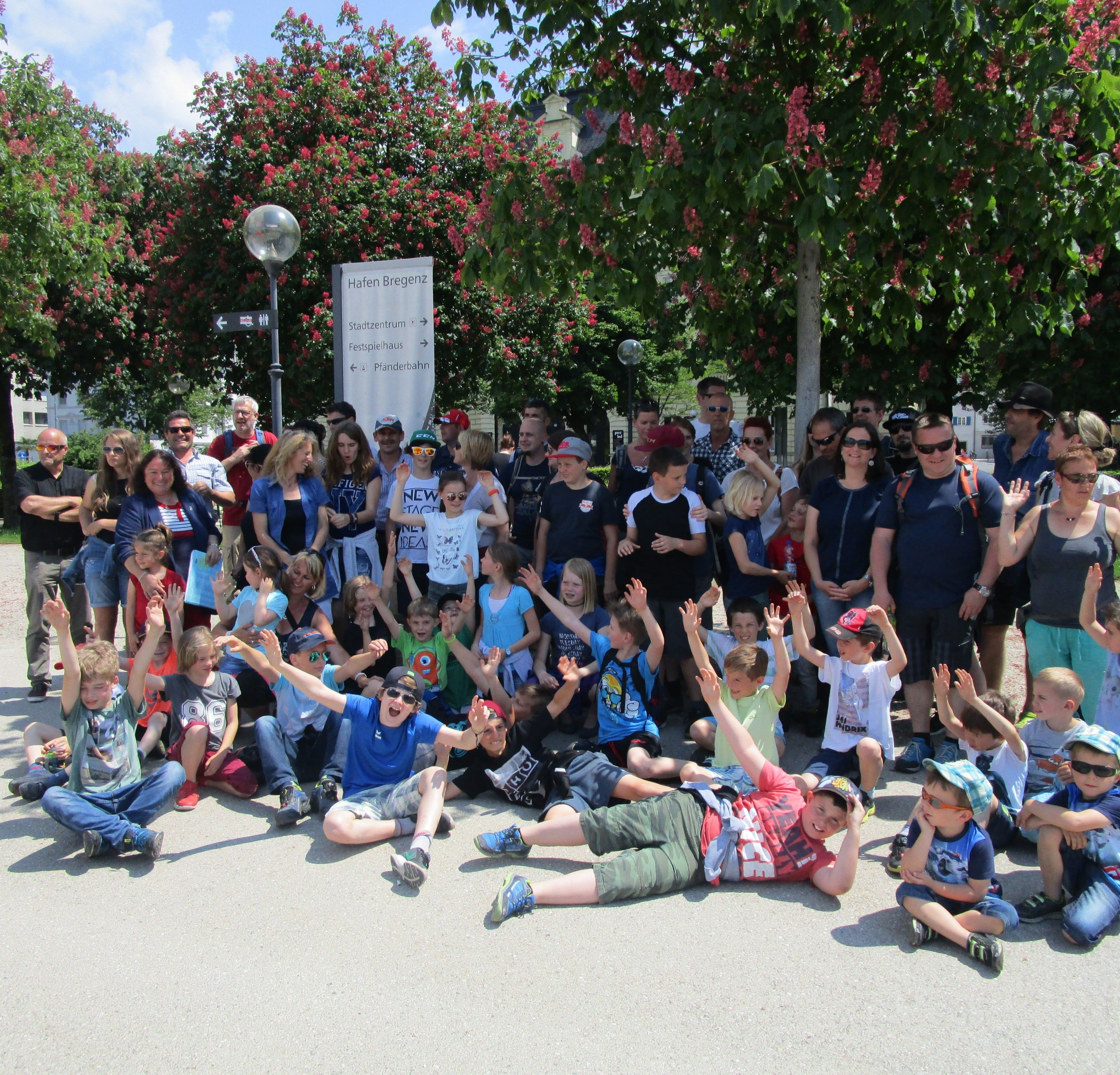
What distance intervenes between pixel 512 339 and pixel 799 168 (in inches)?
487

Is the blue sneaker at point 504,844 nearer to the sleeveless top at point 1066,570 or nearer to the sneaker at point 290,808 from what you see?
the sneaker at point 290,808

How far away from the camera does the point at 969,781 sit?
333cm

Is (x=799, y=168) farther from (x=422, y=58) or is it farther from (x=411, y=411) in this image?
(x=422, y=58)

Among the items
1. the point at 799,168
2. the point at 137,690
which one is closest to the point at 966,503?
the point at 799,168

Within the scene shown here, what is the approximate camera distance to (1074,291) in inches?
254

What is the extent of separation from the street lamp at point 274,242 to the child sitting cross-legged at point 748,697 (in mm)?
4339

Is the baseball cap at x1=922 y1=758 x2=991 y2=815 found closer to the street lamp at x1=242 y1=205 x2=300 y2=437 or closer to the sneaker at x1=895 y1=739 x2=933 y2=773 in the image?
the sneaker at x1=895 y1=739 x2=933 y2=773

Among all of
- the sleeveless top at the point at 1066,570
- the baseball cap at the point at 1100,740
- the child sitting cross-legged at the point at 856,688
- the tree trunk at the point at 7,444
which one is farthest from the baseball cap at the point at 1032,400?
the tree trunk at the point at 7,444

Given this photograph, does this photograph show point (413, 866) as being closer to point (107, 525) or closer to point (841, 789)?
point (841, 789)

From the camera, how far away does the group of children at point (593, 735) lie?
3.45 meters

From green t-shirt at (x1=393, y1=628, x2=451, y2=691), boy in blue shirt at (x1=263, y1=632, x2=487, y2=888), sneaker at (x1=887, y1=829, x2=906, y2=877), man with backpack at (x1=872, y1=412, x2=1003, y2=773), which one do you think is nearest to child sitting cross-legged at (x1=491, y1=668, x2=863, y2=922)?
sneaker at (x1=887, y1=829, x2=906, y2=877)

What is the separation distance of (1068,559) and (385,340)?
18.6 ft

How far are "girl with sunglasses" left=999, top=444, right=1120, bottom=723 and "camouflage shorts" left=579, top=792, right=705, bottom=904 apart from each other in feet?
6.95

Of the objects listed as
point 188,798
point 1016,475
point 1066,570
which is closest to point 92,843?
point 188,798
